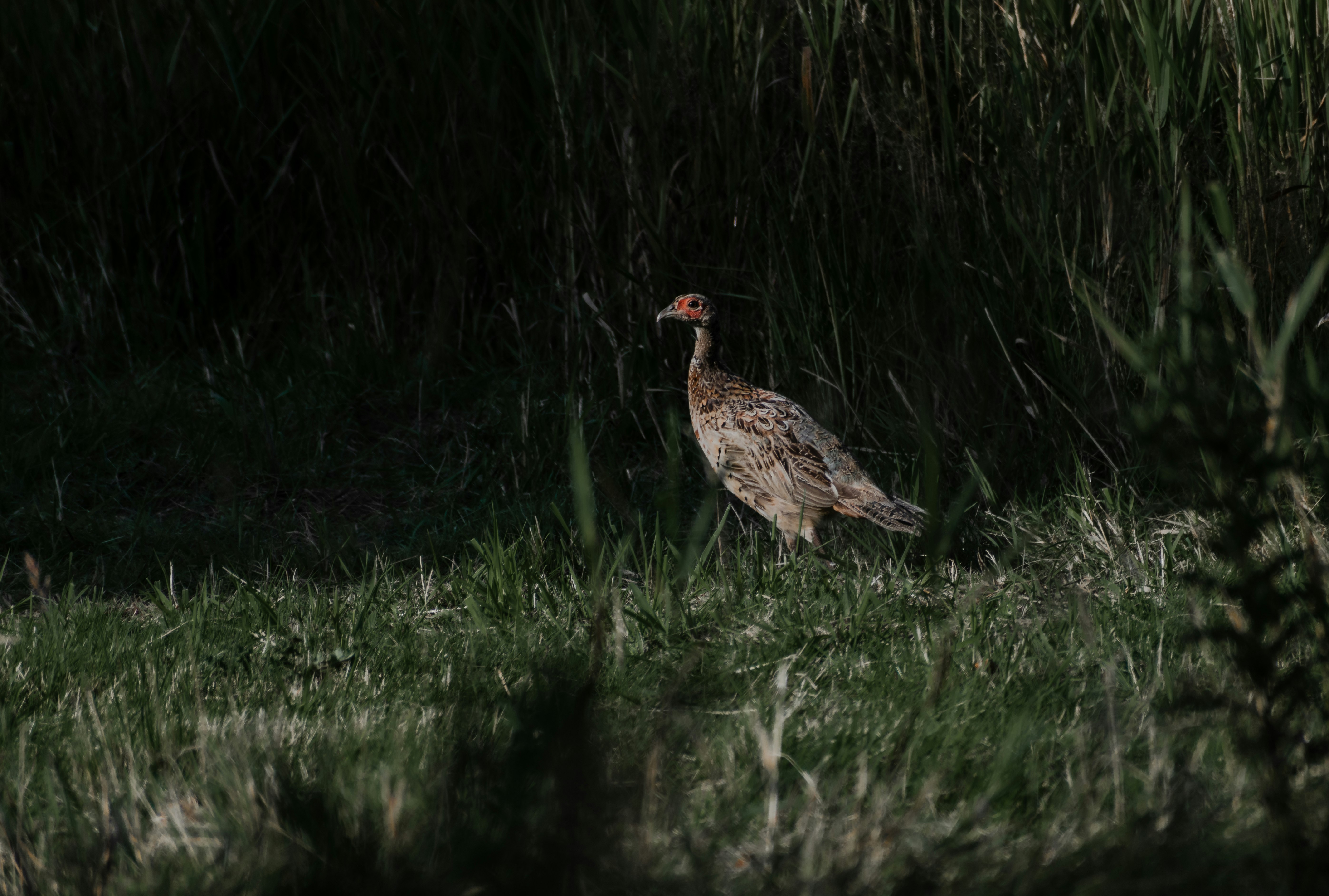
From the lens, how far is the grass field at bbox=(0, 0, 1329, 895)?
195 cm

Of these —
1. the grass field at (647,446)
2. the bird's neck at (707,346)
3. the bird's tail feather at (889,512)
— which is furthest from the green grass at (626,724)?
the bird's neck at (707,346)

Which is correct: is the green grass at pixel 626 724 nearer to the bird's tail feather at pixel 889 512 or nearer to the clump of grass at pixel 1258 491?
the clump of grass at pixel 1258 491

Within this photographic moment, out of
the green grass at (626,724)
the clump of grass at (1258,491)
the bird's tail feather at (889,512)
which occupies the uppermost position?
the clump of grass at (1258,491)

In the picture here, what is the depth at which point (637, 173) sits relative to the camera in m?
5.27

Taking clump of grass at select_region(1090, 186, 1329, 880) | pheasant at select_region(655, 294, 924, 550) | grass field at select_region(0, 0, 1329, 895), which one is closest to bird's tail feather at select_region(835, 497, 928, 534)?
pheasant at select_region(655, 294, 924, 550)

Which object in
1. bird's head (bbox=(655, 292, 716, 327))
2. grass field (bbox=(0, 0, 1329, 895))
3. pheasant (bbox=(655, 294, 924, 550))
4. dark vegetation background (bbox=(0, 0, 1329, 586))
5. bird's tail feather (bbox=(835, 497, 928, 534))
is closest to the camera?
grass field (bbox=(0, 0, 1329, 895))

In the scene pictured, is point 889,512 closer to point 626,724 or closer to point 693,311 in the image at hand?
point 693,311

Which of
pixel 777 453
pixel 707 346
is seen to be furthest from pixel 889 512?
pixel 707 346

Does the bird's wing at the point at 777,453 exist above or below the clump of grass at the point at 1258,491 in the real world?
below

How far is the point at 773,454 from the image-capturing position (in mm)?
4418

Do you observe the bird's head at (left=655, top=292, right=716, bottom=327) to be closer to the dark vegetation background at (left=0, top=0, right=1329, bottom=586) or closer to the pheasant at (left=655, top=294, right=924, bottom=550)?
the pheasant at (left=655, top=294, right=924, bottom=550)

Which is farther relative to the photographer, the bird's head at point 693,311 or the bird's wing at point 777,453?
the bird's head at point 693,311

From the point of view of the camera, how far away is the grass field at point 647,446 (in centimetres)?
195

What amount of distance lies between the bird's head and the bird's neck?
0.03 m
